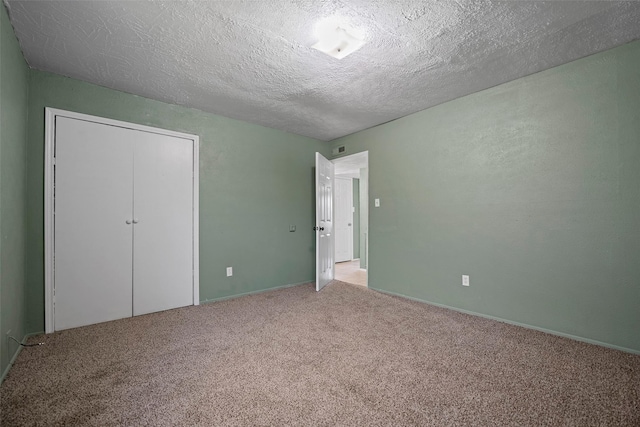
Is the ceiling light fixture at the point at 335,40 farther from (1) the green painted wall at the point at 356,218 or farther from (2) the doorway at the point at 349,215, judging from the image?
(1) the green painted wall at the point at 356,218

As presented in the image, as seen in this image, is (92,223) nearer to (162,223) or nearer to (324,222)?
(162,223)

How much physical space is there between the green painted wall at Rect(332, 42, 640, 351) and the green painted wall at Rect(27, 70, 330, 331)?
5.17 ft

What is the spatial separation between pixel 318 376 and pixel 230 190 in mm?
2618

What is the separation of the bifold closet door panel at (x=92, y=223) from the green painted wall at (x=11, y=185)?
0.89ft

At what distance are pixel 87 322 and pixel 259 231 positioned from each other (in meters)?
2.06

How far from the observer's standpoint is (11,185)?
6.62 feet

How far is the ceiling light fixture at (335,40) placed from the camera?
194 cm

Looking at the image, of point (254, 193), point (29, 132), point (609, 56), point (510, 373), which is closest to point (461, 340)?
point (510, 373)

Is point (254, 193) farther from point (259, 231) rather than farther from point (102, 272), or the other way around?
point (102, 272)

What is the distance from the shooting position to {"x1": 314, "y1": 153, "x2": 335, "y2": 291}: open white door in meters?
3.94

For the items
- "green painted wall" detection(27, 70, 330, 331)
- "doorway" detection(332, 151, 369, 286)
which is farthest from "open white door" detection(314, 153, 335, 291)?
"doorway" detection(332, 151, 369, 286)

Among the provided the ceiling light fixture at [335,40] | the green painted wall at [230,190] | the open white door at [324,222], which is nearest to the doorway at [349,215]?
the open white door at [324,222]

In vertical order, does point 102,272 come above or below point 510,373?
above

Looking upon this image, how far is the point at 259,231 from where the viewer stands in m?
4.02
